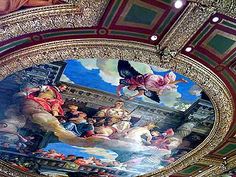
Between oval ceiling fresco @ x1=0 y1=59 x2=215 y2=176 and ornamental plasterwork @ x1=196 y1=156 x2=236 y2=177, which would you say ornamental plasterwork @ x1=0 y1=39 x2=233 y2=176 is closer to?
oval ceiling fresco @ x1=0 y1=59 x2=215 y2=176

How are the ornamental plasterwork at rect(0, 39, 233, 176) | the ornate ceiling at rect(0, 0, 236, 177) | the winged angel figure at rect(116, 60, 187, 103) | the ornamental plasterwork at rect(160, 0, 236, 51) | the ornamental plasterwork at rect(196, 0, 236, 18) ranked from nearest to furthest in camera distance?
the ornamental plasterwork at rect(196, 0, 236, 18)
the ornamental plasterwork at rect(160, 0, 236, 51)
the ornate ceiling at rect(0, 0, 236, 177)
the ornamental plasterwork at rect(0, 39, 233, 176)
the winged angel figure at rect(116, 60, 187, 103)

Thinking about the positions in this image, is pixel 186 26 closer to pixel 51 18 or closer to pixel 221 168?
pixel 51 18

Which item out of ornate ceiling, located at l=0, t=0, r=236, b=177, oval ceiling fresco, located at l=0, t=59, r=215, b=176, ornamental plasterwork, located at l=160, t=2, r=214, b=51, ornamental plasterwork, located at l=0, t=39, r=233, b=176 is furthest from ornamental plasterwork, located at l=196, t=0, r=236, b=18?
oval ceiling fresco, located at l=0, t=59, r=215, b=176

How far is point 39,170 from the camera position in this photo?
41.2ft

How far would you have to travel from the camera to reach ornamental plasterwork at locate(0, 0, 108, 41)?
6.31 meters

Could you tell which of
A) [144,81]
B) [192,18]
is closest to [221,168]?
[144,81]

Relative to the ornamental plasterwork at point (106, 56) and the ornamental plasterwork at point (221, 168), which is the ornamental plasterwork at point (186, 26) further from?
the ornamental plasterwork at point (221, 168)

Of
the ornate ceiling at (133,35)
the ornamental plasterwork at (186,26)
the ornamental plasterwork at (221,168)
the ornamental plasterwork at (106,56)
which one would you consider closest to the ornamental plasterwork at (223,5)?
the ornate ceiling at (133,35)

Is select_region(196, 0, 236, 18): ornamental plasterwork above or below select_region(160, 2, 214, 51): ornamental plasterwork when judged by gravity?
below

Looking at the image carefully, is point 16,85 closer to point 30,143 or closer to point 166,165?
point 30,143

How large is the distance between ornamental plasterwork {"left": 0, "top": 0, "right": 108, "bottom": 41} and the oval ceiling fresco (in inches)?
49.4

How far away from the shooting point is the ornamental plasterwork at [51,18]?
631 centimetres

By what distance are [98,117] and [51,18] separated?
12.7ft

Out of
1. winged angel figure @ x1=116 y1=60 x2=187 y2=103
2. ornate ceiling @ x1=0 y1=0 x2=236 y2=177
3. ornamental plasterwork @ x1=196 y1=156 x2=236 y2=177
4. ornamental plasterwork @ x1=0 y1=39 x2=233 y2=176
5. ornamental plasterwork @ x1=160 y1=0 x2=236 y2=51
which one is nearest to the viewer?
ornamental plasterwork @ x1=160 y1=0 x2=236 y2=51
